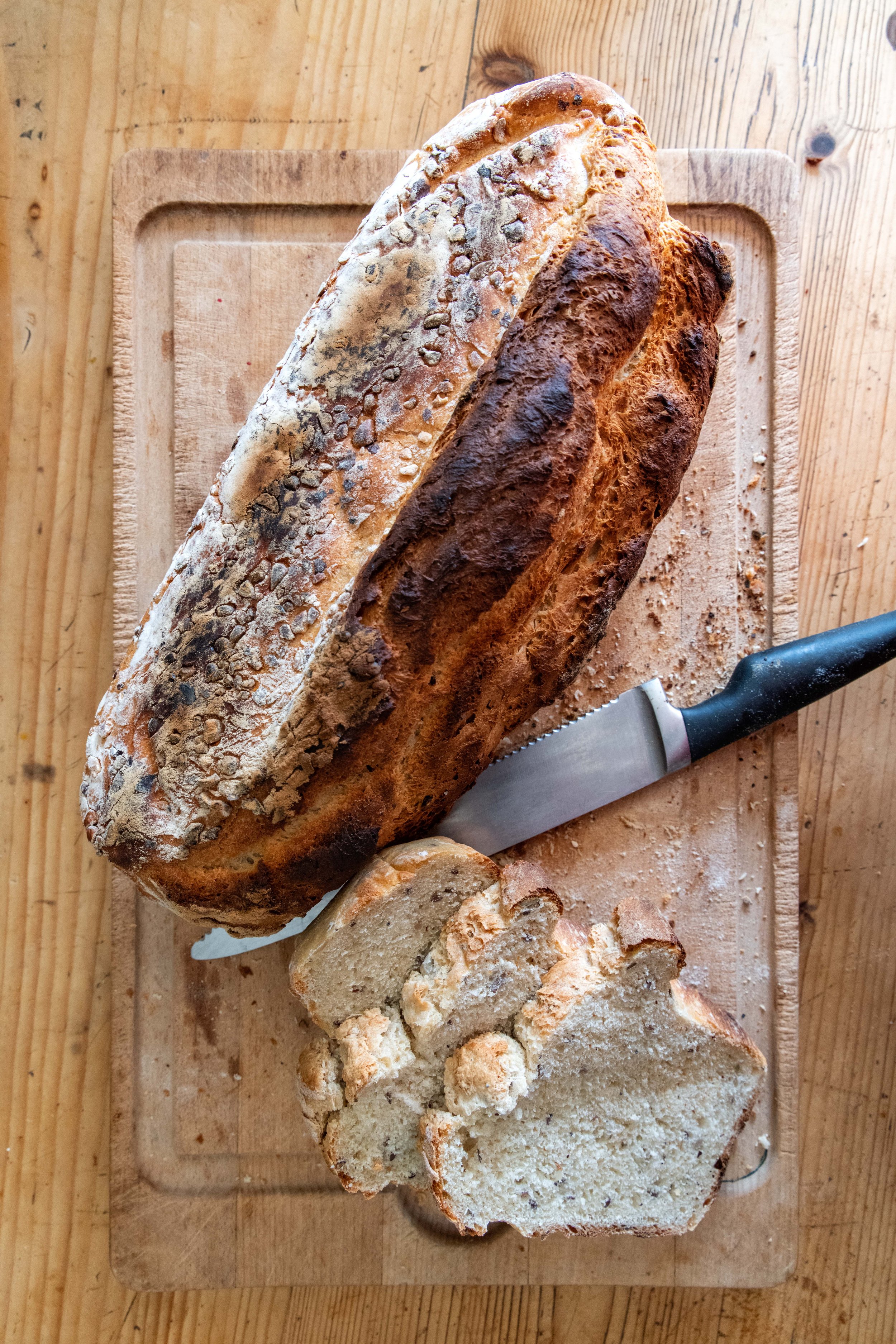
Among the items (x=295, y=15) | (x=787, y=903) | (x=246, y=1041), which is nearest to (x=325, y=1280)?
(x=246, y=1041)

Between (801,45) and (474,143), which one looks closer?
(474,143)

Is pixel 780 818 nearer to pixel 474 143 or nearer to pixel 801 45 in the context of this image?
pixel 474 143

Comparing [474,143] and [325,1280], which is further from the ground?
[474,143]

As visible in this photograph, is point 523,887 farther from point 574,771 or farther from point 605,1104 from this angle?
point 605,1104

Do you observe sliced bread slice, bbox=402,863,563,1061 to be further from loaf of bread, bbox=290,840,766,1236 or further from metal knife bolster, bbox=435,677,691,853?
metal knife bolster, bbox=435,677,691,853

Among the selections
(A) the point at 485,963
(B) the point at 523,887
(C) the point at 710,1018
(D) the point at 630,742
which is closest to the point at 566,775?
(D) the point at 630,742

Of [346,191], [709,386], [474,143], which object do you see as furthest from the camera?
[346,191]
